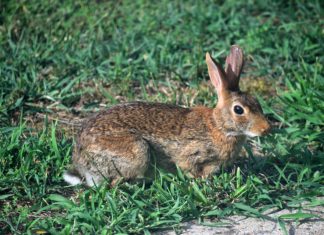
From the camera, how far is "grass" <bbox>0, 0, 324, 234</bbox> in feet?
17.0

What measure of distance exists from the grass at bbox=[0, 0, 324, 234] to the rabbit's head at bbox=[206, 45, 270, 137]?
15.6 inches

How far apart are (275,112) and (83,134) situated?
225 cm

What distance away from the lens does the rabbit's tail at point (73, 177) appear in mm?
5484

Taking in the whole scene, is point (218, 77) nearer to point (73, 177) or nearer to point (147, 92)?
point (147, 92)

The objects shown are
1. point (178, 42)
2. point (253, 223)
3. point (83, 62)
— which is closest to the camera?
point (253, 223)

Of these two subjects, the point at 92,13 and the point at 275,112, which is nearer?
the point at 275,112

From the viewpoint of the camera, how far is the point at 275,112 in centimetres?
680

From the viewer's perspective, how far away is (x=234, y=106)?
5758 mm

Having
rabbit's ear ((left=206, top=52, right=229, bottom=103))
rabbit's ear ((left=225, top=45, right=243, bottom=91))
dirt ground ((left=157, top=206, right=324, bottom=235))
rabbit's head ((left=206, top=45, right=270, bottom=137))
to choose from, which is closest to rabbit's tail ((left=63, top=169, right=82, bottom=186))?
dirt ground ((left=157, top=206, right=324, bottom=235))

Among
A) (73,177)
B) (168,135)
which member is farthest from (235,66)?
(73,177)

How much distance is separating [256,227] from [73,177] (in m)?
1.59

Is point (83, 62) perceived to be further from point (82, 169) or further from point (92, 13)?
point (82, 169)

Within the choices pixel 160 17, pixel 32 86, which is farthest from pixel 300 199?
pixel 160 17

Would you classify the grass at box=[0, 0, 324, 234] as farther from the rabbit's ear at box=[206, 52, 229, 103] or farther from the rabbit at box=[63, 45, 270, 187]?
the rabbit's ear at box=[206, 52, 229, 103]
